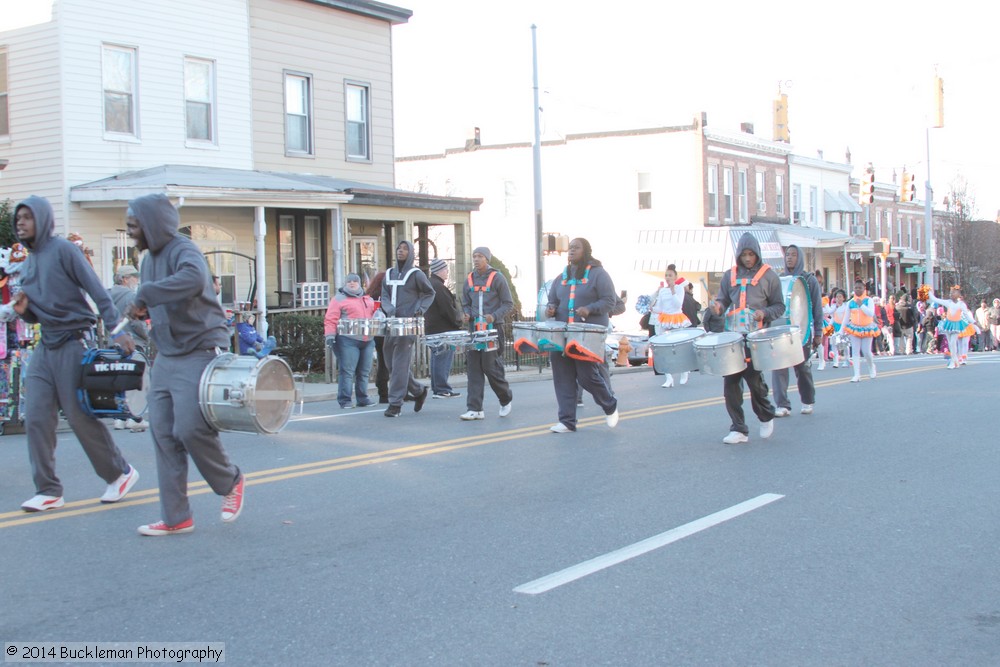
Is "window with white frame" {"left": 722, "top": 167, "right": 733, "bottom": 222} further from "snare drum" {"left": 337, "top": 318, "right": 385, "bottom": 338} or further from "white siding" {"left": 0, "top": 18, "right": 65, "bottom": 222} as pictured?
"snare drum" {"left": 337, "top": 318, "right": 385, "bottom": 338}

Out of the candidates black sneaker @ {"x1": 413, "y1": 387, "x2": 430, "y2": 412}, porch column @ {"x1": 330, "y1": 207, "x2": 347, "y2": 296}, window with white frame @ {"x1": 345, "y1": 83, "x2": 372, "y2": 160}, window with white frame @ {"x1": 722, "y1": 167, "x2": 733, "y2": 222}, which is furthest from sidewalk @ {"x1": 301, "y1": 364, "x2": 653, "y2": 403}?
window with white frame @ {"x1": 722, "y1": 167, "x2": 733, "y2": 222}

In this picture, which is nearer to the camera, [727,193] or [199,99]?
[199,99]

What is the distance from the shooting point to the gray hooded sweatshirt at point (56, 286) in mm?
6898

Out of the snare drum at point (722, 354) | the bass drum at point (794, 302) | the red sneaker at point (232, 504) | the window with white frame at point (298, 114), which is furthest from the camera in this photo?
the window with white frame at point (298, 114)

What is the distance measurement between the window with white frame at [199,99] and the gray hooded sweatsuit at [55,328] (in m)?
15.6

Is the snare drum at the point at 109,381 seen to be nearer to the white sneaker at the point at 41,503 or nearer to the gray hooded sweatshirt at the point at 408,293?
the white sneaker at the point at 41,503

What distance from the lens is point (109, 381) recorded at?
22.0 ft

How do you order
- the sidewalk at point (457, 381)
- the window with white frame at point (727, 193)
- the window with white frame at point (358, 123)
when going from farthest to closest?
1. the window with white frame at point (727, 193)
2. the window with white frame at point (358, 123)
3. the sidewalk at point (457, 381)

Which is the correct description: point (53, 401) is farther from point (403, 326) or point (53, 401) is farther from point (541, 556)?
point (403, 326)

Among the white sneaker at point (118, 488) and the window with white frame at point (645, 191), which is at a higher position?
the window with white frame at point (645, 191)

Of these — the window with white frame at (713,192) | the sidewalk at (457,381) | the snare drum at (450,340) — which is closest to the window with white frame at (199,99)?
the sidewalk at (457,381)

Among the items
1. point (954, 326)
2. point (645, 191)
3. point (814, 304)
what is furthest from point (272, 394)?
point (645, 191)

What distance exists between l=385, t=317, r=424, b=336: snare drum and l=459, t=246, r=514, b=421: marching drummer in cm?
60

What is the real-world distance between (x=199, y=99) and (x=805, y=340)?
14828 millimetres
